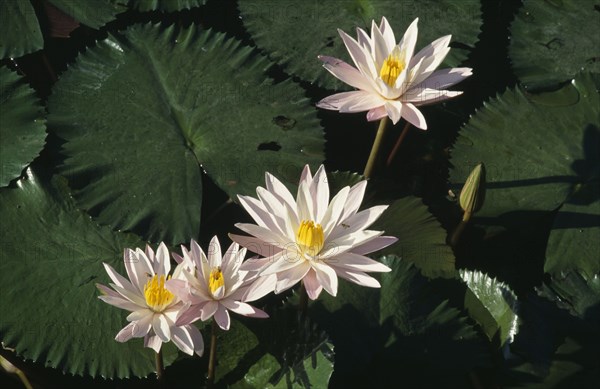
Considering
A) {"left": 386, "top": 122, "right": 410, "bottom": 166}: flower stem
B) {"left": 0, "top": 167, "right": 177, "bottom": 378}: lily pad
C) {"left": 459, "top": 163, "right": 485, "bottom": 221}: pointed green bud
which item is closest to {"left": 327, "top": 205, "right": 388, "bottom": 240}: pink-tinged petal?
{"left": 459, "top": 163, "right": 485, "bottom": 221}: pointed green bud

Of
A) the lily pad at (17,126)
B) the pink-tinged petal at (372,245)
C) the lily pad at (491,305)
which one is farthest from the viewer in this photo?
the lily pad at (17,126)

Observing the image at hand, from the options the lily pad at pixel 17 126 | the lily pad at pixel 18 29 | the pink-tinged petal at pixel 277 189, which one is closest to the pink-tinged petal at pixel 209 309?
the pink-tinged petal at pixel 277 189

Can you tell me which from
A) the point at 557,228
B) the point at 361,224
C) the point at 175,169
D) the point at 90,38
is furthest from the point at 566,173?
the point at 90,38

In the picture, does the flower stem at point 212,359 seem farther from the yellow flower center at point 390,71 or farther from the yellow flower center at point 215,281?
the yellow flower center at point 390,71

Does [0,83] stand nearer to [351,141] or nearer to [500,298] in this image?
[351,141]

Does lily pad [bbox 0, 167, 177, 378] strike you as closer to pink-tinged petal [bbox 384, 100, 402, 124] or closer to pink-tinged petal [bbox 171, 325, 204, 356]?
pink-tinged petal [bbox 171, 325, 204, 356]
